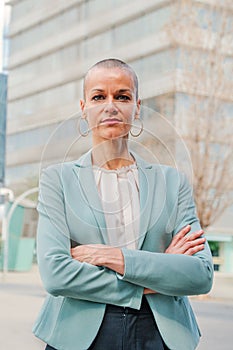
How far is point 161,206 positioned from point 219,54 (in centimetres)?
748

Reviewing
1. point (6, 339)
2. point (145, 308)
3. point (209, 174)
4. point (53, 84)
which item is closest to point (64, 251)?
point (145, 308)

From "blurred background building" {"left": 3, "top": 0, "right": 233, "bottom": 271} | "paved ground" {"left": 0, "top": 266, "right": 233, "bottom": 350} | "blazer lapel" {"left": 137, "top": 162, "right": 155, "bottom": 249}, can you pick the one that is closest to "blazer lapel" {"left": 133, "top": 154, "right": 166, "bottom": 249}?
"blazer lapel" {"left": 137, "top": 162, "right": 155, "bottom": 249}

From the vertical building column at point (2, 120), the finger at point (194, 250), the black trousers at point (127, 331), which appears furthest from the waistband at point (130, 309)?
the vertical building column at point (2, 120)

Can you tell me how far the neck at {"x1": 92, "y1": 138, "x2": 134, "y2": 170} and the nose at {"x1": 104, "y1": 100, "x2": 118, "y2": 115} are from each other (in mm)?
41

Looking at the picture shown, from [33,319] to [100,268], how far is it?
4.80m

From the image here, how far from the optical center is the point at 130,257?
923mm

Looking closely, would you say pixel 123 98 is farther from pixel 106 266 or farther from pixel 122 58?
pixel 122 58

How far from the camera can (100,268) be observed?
948 millimetres

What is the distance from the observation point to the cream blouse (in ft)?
3.06

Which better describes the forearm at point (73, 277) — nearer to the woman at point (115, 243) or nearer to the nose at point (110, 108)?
the woman at point (115, 243)

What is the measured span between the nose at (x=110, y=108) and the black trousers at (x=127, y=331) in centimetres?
27

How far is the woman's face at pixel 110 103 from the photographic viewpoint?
0.95 metres

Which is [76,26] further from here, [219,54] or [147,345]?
[147,345]

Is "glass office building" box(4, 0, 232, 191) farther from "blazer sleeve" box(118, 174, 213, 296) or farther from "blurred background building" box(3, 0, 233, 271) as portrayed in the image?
"blazer sleeve" box(118, 174, 213, 296)
